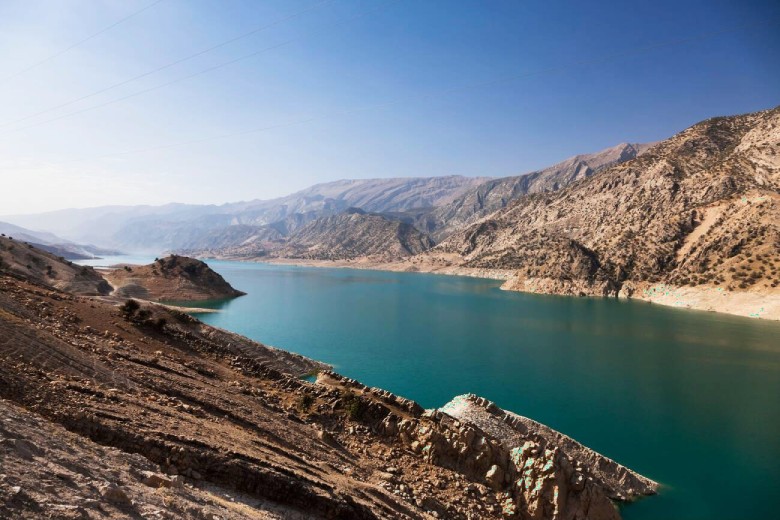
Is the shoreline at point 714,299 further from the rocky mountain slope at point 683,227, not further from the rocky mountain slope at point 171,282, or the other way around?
the rocky mountain slope at point 171,282

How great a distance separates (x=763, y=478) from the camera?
851 inches

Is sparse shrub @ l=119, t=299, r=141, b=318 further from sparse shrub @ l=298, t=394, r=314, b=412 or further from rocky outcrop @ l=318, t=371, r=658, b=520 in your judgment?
rocky outcrop @ l=318, t=371, r=658, b=520

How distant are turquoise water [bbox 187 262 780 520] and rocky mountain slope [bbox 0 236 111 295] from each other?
60.8ft

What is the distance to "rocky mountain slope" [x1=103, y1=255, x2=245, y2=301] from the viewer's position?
79.6 m

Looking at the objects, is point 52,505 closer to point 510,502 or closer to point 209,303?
point 510,502

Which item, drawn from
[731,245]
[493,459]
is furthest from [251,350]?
[731,245]

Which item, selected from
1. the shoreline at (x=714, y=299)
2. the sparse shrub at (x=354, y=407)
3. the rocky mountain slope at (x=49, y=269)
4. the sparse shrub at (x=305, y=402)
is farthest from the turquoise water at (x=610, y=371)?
the rocky mountain slope at (x=49, y=269)

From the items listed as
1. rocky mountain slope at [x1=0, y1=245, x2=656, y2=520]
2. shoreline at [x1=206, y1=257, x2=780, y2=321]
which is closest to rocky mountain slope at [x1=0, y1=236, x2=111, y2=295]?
rocky mountain slope at [x1=0, y1=245, x2=656, y2=520]

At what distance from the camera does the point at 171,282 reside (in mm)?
84812

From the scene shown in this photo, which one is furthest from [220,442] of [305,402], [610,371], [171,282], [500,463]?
[171,282]

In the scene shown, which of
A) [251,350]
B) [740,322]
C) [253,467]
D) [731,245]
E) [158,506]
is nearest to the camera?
[158,506]

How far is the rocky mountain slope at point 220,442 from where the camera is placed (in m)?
7.13

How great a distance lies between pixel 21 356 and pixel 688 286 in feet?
366

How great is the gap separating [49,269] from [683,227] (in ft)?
432
